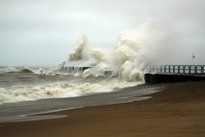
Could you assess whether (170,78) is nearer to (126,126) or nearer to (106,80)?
(106,80)

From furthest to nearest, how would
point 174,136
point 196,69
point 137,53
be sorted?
1. point 137,53
2. point 196,69
3. point 174,136

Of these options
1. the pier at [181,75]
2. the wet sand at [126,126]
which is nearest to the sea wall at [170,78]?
Result: the pier at [181,75]

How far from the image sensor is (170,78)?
23547mm

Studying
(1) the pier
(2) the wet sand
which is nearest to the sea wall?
(1) the pier

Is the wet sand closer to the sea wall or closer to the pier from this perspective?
the sea wall

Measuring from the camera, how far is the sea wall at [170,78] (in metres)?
20.1

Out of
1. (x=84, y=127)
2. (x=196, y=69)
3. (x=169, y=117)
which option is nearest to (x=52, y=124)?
(x=84, y=127)

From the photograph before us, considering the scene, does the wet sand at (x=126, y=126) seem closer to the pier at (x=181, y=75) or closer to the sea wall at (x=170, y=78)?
the sea wall at (x=170, y=78)

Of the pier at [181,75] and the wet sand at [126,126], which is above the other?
the pier at [181,75]

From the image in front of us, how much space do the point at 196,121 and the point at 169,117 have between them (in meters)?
0.75

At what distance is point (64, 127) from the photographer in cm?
618

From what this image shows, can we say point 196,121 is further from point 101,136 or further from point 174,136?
point 101,136

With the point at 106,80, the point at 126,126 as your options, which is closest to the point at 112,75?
the point at 106,80

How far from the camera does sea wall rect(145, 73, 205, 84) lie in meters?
20.1
